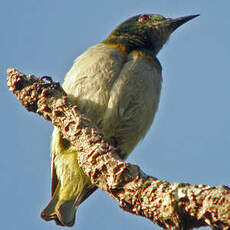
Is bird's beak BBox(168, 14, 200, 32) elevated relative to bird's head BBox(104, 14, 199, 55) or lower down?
elevated

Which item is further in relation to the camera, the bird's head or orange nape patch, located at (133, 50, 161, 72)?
the bird's head

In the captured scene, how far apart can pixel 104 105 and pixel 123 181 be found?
2.03 metres

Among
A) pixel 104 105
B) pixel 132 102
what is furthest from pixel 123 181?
pixel 132 102

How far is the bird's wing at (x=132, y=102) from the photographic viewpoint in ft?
17.2

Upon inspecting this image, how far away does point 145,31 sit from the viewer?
261 inches

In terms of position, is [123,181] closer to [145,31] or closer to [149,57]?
[149,57]

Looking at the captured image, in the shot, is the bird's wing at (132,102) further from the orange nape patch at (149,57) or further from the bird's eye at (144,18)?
the bird's eye at (144,18)

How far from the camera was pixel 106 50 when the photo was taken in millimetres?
5746

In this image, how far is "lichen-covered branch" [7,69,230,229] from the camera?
267 centimetres

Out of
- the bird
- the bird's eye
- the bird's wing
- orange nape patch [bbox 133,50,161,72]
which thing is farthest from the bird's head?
the bird's wing

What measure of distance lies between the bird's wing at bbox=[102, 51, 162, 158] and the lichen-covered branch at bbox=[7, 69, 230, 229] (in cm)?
114

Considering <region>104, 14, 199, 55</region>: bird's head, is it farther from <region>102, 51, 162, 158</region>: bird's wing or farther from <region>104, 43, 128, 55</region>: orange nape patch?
<region>102, 51, 162, 158</region>: bird's wing

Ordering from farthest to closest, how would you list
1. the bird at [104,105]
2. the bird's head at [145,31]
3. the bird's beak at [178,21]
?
1. the bird's beak at [178,21]
2. the bird's head at [145,31]
3. the bird at [104,105]

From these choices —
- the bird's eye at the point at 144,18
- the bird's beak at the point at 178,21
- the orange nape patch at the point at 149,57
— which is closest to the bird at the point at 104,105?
the orange nape patch at the point at 149,57
